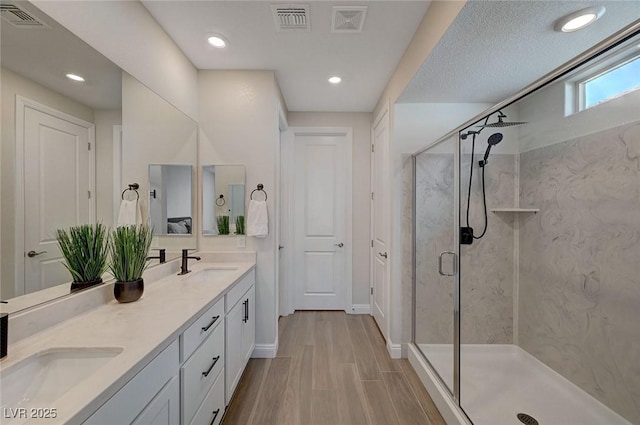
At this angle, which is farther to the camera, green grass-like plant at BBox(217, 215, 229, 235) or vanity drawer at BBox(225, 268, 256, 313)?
green grass-like plant at BBox(217, 215, 229, 235)

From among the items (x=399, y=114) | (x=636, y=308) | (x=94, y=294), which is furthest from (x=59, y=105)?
(x=636, y=308)

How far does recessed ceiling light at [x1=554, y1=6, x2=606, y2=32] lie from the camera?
1.30 m

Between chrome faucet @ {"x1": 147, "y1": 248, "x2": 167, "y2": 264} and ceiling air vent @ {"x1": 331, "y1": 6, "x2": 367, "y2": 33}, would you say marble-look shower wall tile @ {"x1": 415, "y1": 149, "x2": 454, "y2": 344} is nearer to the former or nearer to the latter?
ceiling air vent @ {"x1": 331, "y1": 6, "x2": 367, "y2": 33}

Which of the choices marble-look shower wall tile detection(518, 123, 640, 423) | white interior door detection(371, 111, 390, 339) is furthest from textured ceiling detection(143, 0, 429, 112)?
marble-look shower wall tile detection(518, 123, 640, 423)

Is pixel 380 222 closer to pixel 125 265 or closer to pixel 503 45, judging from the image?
pixel 503 45

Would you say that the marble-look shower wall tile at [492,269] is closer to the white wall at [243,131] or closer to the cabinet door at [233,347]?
the white wall at [243,131]

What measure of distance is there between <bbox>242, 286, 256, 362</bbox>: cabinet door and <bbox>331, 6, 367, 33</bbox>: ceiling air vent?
2111mm

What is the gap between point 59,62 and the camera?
117cm

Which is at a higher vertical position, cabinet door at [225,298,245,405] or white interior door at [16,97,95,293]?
white interior door at [16,97,95,293]

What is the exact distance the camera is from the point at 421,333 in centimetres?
233

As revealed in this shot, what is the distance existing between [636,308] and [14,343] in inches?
121

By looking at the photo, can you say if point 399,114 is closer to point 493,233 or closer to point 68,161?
point 493,233

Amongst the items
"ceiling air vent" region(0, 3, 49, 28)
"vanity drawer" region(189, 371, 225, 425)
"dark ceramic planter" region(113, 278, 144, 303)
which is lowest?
"vanity drawer" region(189, 371, 225, 425)

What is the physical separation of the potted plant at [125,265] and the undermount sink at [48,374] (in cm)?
48
